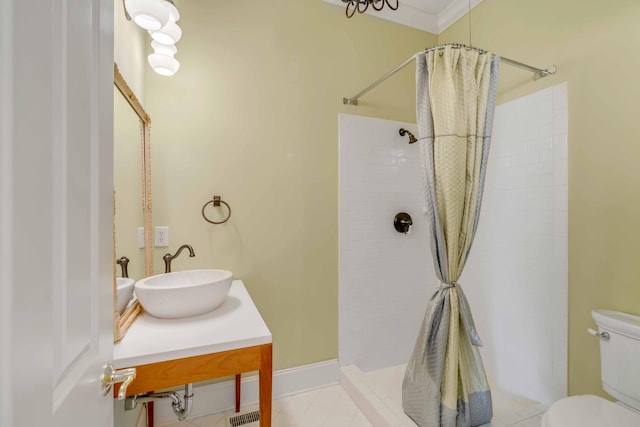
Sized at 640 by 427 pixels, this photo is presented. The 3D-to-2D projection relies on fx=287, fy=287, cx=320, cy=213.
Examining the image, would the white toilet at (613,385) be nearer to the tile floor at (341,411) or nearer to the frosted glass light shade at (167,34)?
the tile floor at (341,411)

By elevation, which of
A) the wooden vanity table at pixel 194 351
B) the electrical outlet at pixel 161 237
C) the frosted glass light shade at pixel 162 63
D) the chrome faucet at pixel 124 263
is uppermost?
the frosted glass light shade at pixel 162 63

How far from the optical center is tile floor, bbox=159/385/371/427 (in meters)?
1.63

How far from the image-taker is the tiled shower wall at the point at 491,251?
1638 millimetres

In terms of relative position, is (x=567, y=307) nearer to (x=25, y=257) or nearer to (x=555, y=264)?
(x=555, y=264)

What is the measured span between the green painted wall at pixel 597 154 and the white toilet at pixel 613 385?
0.15 m

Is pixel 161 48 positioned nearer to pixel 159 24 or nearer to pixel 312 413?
pixel 159 24

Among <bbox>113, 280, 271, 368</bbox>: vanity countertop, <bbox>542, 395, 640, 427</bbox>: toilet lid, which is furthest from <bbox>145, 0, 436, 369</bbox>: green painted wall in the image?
<bbox>542, 395, 640, 427</bbox>: toilet lid

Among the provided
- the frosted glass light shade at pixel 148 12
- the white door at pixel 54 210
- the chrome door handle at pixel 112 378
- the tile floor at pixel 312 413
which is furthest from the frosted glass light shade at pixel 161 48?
the tile floor at pixel 312 413

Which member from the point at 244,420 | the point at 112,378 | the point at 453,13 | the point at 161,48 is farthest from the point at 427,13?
the point at 244,420

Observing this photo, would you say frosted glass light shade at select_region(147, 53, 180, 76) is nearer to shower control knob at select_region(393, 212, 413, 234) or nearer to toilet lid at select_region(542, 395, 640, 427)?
shower control knob at select_region(393, 212, 413, 234)

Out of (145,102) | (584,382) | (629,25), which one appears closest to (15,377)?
(145,102)

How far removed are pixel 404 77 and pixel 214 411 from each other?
2.69 meters

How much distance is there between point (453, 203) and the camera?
139 centimetres

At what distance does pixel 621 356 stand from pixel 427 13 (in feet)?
8.26
